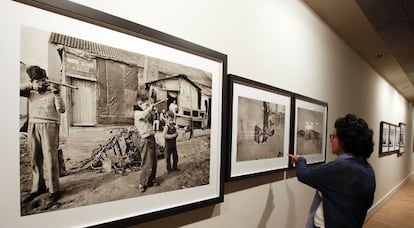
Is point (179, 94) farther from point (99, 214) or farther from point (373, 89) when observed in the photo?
point (373, 89)

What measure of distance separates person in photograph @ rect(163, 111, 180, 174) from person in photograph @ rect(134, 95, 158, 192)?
0.08 meters

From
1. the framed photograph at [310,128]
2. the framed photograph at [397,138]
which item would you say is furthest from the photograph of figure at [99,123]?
the framed photograph at [397,138]

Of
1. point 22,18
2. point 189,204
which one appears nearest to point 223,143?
point 189,204

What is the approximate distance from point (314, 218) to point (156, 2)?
1698 mm

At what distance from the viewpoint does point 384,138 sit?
6.02 meters

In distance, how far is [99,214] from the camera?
1.05 meters

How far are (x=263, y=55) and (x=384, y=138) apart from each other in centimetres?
529

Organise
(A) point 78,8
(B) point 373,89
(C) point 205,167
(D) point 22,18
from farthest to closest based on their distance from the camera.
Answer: (B) point 373,89 → (C) point 205,167 → (A) point 78,8 → (D) point 22,18

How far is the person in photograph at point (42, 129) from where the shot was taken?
88cm

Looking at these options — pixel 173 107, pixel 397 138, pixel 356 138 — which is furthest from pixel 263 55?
pixel 397 138

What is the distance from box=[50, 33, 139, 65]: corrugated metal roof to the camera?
0.94m

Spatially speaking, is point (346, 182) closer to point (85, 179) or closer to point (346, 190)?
point (346, 190)

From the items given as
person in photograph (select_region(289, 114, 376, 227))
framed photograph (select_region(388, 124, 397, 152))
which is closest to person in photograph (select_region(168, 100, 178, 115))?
person in photograph (select_region(289, 114, 376, 227))

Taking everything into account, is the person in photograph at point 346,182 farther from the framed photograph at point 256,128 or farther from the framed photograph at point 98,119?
the framed photograph at point 98,119
